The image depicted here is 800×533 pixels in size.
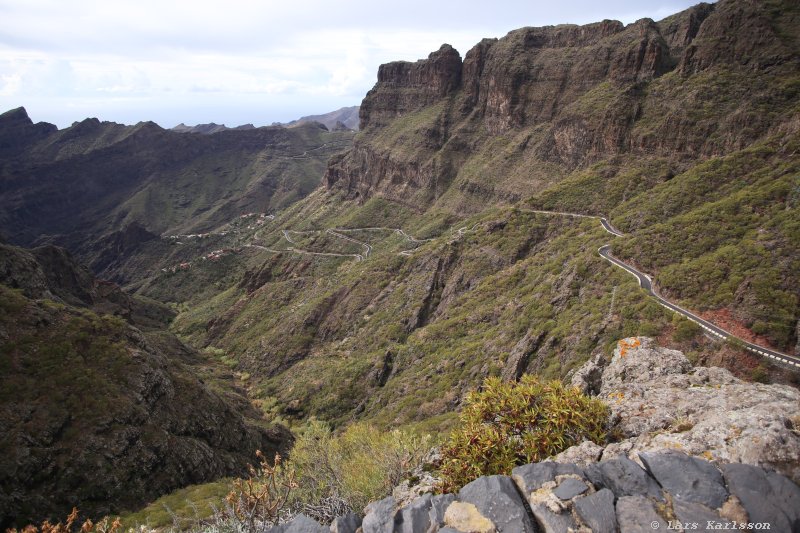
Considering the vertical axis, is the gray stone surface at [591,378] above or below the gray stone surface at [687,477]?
below

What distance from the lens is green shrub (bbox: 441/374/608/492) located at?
12406 millimetres

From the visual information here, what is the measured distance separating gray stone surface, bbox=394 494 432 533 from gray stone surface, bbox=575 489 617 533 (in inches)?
141

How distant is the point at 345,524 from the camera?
11.3m

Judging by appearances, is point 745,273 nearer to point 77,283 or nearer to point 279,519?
point 279,519

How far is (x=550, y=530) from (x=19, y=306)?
4032 centimetres

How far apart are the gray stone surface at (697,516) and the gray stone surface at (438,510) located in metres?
4.96

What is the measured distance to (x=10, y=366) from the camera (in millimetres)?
28797

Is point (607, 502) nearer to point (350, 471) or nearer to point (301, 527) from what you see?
point (301, 527)

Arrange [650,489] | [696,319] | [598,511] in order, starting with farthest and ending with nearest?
[696,319] → [650,489] → [598,511]

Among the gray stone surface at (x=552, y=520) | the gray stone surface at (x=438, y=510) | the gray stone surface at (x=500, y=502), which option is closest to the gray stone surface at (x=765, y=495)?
the gray stone surface at (x=552, y=520)

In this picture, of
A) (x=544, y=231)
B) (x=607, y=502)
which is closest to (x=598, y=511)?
(x=607, y=502)

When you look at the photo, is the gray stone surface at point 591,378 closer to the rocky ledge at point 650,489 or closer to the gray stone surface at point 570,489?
the rocky ledge at point 650,489

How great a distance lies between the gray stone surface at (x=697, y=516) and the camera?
855 cm

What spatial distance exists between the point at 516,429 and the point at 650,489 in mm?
4612
